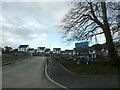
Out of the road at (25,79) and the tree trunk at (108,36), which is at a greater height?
the tree trunk at (108,36)

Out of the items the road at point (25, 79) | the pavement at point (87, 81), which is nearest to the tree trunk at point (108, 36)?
the road at point (25, 79)

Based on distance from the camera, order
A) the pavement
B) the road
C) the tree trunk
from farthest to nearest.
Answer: the tree trunk → the road → the pavement

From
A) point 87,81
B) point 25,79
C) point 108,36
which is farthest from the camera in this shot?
point 108,36

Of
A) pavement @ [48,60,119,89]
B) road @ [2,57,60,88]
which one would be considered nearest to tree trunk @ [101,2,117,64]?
road @ [2,57,60,88]

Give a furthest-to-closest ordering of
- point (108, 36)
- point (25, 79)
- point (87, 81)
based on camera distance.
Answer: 1. point (108, 36)
2. point (25, 79)
3. point (87, 81)

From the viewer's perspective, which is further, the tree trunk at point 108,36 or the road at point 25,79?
the tree trunk at point 108,36

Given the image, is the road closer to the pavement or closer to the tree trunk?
the pavement

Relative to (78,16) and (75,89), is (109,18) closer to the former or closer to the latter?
(78,16)

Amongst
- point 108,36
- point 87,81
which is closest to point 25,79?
point 87,81

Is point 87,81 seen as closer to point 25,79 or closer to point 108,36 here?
point 25,79

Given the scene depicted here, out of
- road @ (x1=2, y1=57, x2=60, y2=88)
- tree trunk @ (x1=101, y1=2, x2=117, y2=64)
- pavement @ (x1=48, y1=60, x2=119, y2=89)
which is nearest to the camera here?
pavement @ (x1=48, y1=60, x2=119, y2=89)

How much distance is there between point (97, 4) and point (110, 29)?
3131 millimetres

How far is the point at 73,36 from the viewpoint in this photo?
103ft

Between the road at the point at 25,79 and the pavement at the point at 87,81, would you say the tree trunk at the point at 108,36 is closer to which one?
the road at the point at 25,79
